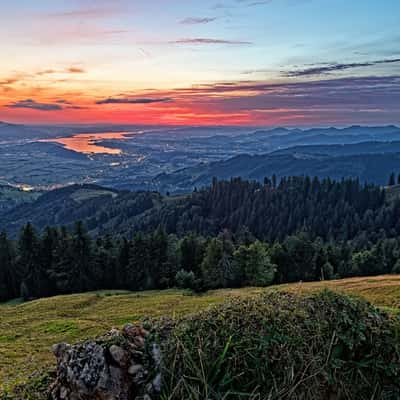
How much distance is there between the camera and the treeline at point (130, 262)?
64.9 m

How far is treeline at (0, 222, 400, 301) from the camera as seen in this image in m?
64.9

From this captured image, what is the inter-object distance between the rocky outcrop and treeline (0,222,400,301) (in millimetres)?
53459

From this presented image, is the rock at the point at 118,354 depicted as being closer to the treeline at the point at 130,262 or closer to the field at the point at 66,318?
the field at the point at 66,318

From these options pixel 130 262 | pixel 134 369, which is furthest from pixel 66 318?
pixel 130 262

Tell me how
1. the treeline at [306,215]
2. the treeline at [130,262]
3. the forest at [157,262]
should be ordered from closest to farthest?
the forest at [157,262] → the treeline at [130,262] → the treeline at [306,215]

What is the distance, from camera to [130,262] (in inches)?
2685

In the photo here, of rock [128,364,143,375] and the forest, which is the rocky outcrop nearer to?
rock [128,364,143,375]

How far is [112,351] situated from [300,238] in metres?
64.8

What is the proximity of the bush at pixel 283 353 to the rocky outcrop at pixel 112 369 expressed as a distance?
34 cm

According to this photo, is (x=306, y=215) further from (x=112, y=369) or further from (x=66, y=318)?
(x=112, y=369)

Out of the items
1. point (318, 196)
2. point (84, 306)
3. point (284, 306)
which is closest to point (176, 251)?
point (84, 306)

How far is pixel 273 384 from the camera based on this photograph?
268 inches

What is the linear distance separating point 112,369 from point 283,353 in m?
3.07

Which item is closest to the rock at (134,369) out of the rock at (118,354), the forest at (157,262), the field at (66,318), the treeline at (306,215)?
the rock at (118,354)
